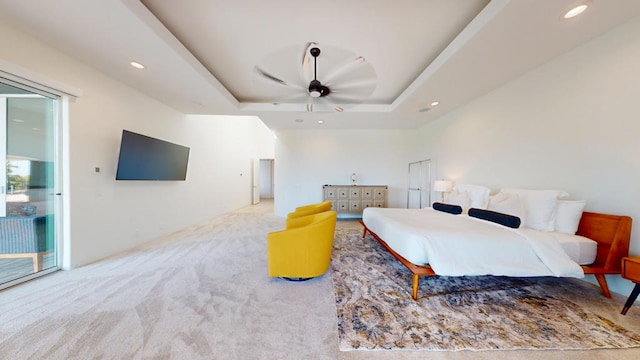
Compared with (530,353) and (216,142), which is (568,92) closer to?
(530,353)

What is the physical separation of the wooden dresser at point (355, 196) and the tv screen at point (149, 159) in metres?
3.57

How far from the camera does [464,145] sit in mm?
4105

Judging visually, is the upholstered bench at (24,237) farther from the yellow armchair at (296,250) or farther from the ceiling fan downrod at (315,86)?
the ceiling fan downrod at (315,86)

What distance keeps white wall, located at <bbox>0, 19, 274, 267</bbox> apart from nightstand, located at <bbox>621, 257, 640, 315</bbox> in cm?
599

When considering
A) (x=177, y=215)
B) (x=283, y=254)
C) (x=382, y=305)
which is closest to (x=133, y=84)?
(x=177, y=215)

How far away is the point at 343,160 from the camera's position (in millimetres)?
6227

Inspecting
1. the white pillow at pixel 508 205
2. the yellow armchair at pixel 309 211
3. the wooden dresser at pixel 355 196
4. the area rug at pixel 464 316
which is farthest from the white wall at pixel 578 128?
the yellow armchair at pixel 309 211

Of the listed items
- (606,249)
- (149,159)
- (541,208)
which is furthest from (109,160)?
(606,249)

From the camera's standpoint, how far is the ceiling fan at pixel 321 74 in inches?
106

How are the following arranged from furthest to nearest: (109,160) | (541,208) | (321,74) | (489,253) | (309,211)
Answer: (309,211) → (321,74) → (109,160) → (541,208) → (489,253)

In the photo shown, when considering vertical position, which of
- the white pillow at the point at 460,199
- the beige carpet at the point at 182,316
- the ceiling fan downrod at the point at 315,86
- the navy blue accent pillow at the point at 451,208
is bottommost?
the beige carpet at the point at 182,316

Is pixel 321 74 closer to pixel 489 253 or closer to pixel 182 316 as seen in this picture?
pixel 489 253

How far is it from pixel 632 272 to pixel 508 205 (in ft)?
3.59

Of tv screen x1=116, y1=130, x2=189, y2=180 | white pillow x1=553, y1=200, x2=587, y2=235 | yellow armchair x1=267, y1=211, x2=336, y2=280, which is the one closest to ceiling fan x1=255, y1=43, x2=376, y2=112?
yellow armchair x1=267, y1=211, x2=336, y2=280
